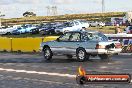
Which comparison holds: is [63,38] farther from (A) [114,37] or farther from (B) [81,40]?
(A) [114,37]


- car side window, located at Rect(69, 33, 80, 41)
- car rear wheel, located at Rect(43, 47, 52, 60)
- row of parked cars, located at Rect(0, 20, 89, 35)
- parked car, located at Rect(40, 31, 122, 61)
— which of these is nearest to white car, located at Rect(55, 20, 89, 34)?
row of parked cars, located at Rect(0, 20, 89, 35)

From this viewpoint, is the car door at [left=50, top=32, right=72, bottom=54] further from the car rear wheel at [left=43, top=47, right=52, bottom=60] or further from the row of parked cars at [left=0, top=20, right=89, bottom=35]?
the row of parked cars at [left=0, top=20, right=89, bottom=35]

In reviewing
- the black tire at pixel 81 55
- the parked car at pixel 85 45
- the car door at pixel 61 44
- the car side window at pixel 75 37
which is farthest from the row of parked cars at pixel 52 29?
the black tire at pixel 81 55

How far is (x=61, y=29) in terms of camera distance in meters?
54.1

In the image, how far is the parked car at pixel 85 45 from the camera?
22.1 meters

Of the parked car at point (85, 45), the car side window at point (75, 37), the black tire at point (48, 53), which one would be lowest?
the black tire at point (48, 53)

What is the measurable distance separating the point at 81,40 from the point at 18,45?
12.1 metres

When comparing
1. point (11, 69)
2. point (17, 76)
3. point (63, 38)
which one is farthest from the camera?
point (63, 38)

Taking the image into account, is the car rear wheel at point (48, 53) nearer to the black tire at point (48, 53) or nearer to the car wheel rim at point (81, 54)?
the black tire at point (48, 53)

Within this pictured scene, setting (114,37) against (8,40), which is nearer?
(114,37)

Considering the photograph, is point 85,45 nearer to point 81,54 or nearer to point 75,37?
point 81,54

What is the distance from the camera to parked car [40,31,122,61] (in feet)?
72.6

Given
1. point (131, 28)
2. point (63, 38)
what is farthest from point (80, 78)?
point (131, 28)

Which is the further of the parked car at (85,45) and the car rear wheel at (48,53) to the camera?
the car rear wheel at (48,53)
